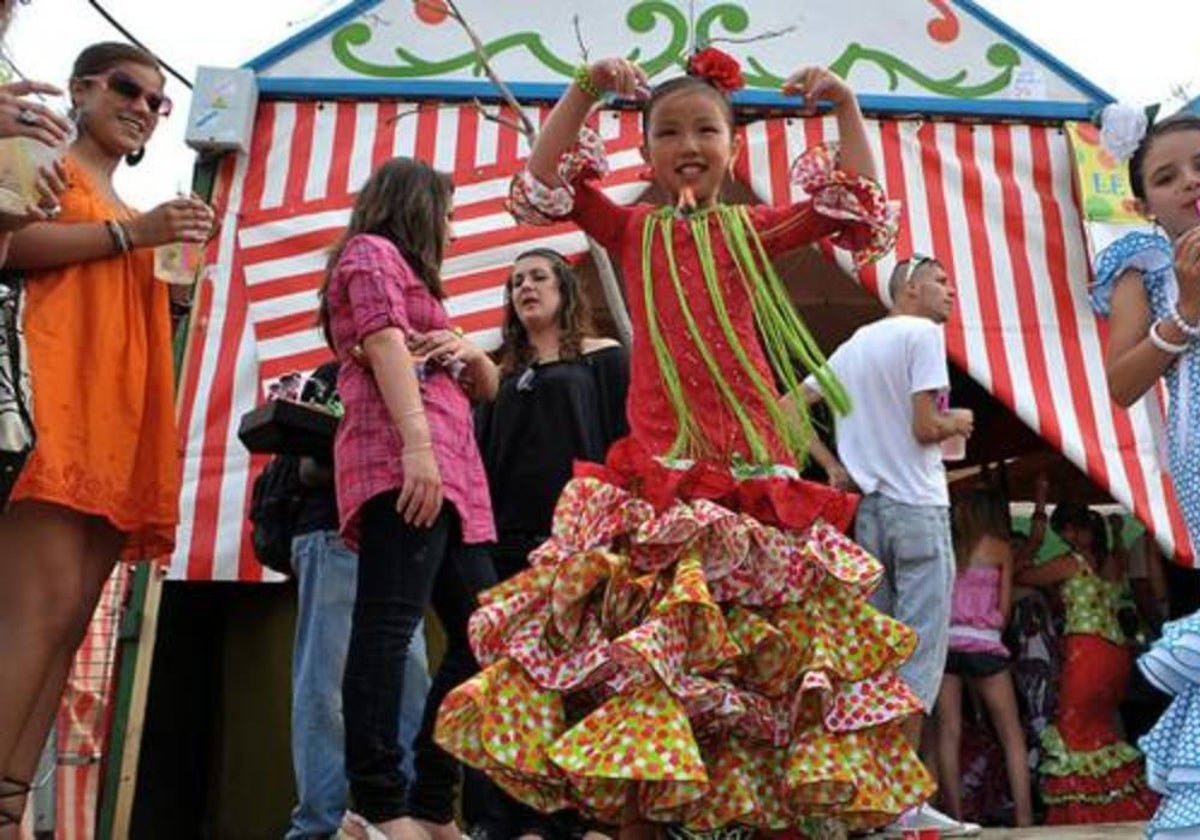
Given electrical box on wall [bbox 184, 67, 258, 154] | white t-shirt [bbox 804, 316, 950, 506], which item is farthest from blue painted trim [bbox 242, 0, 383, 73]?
white t-shirt [bbox 804, 316, 950, 506]

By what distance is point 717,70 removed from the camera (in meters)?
2.50

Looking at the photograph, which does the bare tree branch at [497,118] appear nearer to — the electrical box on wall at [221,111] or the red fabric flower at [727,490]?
the electrical box on wall at [221,111]

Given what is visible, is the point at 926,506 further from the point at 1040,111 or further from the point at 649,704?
the point at 1040,111

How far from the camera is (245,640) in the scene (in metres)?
4.84

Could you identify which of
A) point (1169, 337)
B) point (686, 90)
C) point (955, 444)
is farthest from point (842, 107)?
point (955, 444)

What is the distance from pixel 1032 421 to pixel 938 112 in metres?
1.31

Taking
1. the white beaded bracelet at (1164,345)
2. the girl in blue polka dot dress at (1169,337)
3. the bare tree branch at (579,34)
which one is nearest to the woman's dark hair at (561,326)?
the girl in blue polka dot dress at (1169,337)

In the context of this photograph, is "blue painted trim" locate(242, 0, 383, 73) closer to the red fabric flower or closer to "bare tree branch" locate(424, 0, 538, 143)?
"bare tree branch" locate(424, 0, 538, 143)

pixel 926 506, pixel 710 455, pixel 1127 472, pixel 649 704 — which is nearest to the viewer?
pixel 649 704

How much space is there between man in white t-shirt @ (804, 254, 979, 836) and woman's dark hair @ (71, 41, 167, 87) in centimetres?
185

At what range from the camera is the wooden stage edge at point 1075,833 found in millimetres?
3275

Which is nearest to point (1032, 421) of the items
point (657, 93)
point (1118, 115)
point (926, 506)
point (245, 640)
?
point (926, 506)

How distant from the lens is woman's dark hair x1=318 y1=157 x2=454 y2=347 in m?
2.86

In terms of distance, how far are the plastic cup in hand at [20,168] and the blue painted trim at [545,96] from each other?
3.09 meters
